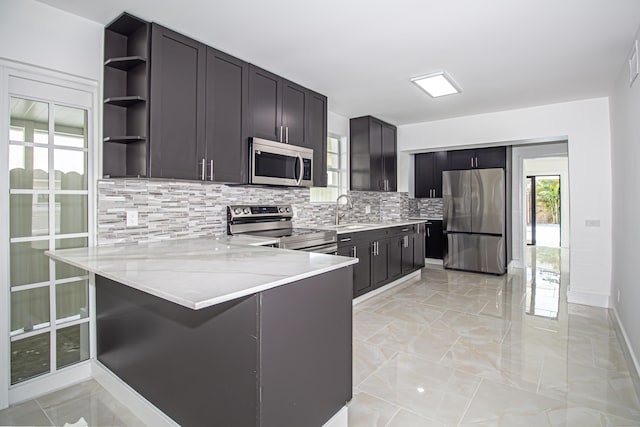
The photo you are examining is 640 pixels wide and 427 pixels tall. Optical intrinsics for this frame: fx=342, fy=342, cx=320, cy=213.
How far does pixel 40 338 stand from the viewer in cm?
220

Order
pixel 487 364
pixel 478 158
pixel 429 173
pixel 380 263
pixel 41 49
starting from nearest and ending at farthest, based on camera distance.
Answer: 1. pixel 41 49
2. pixel 487 364
3. pixel 380 263
4. pixel 478 158
5. pixel 429 173

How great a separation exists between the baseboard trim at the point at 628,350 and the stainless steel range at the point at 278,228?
2427 mm

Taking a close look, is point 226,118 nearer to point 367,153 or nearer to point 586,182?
point 367,153

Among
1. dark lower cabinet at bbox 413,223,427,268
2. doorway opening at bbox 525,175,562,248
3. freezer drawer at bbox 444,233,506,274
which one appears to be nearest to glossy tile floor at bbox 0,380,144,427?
dark lower cabinet at bbox 413,223,427,268

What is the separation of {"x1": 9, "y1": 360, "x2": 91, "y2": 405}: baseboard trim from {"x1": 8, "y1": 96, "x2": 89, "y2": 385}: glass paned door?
48 millimetres

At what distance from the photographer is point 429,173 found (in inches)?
246

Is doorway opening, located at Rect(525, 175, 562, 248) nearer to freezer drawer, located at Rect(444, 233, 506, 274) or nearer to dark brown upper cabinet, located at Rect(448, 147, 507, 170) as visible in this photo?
dark brown upper cabinet, located at Rect(448, 147, 507, 170)

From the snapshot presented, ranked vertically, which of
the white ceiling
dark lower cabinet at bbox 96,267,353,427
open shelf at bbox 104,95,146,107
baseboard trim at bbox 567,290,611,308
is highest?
the white ceiling

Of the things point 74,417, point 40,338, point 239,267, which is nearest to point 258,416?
point 239,267

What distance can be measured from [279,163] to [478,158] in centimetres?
390

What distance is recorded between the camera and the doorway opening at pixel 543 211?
29.9ft

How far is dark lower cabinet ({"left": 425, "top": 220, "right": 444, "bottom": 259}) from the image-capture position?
20.5 feet

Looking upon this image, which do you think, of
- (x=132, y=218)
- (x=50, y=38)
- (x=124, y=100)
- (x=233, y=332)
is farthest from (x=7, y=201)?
(x=233, y=332)

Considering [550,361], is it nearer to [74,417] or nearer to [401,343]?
[401,343]
